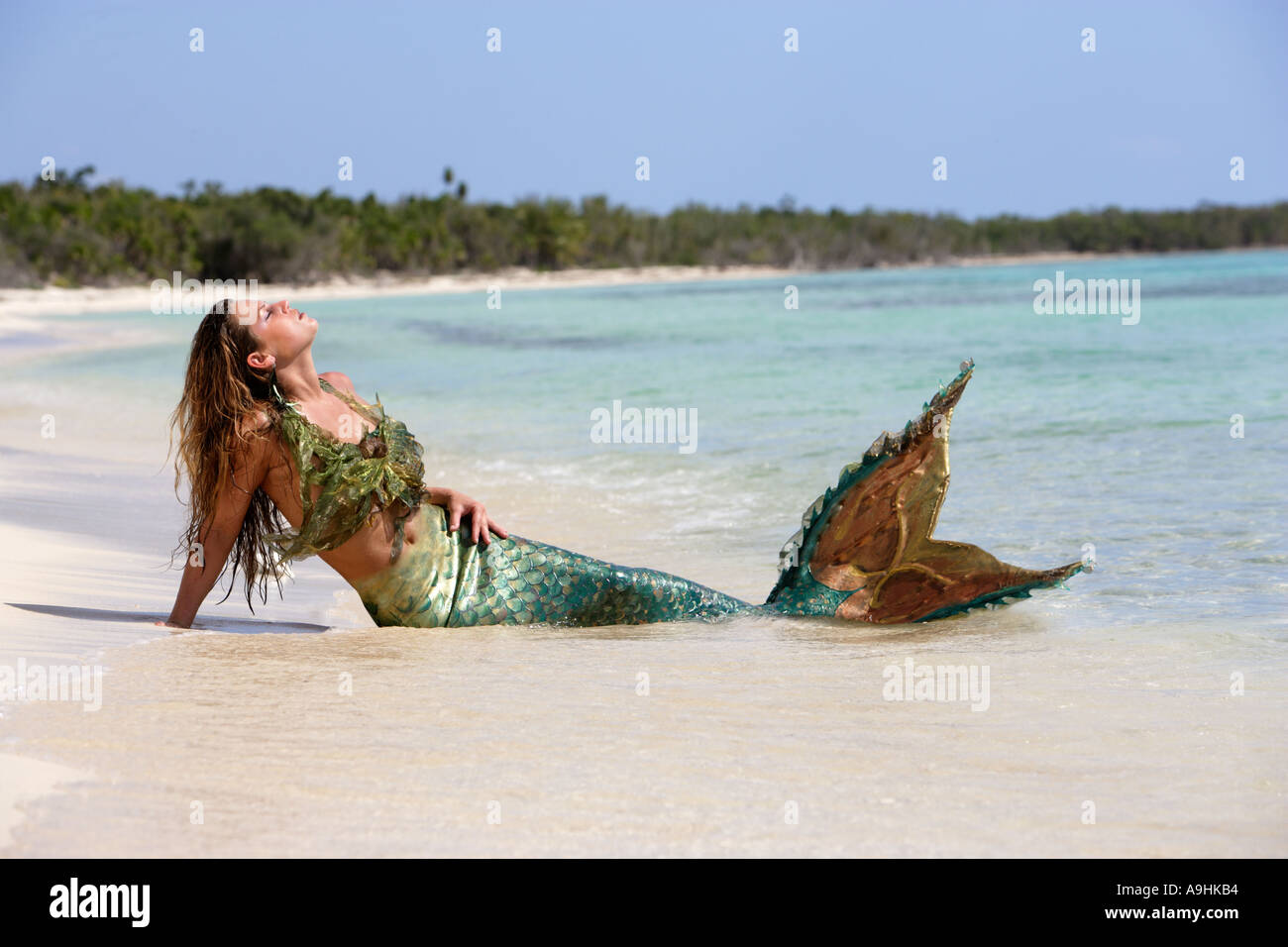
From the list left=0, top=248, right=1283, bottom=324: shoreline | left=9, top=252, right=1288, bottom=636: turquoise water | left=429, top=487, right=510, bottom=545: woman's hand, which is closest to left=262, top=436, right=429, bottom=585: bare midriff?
left=429, top=487, right=510, bottom=545: woman's hand

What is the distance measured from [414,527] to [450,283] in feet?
172

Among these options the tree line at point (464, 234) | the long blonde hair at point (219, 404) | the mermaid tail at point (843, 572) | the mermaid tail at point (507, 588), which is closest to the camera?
the long blonde hair at point (219, 404)

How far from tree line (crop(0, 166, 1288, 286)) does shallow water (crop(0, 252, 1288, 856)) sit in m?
37.1

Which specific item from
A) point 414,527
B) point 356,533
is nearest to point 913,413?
point 414,527

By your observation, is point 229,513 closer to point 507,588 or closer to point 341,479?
point 341,479

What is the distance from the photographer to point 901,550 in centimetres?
474

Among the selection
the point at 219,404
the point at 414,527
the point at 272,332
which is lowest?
the point at 414,527

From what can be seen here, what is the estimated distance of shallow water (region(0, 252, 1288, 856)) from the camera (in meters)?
2.72

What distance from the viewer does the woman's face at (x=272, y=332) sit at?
3.94 m

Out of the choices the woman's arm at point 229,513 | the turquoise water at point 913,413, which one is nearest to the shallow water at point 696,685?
the turquoise water at point 913,413

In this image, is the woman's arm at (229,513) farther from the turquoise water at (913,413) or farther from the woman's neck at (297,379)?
the turquoise water at (913,413)

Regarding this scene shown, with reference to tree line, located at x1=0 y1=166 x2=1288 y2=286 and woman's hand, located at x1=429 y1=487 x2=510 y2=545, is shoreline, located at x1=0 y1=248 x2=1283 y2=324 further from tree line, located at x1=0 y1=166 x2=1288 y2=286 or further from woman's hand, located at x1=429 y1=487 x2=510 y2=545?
woman's hand, located at x1=429 y1=487 x2=510 y2=545
